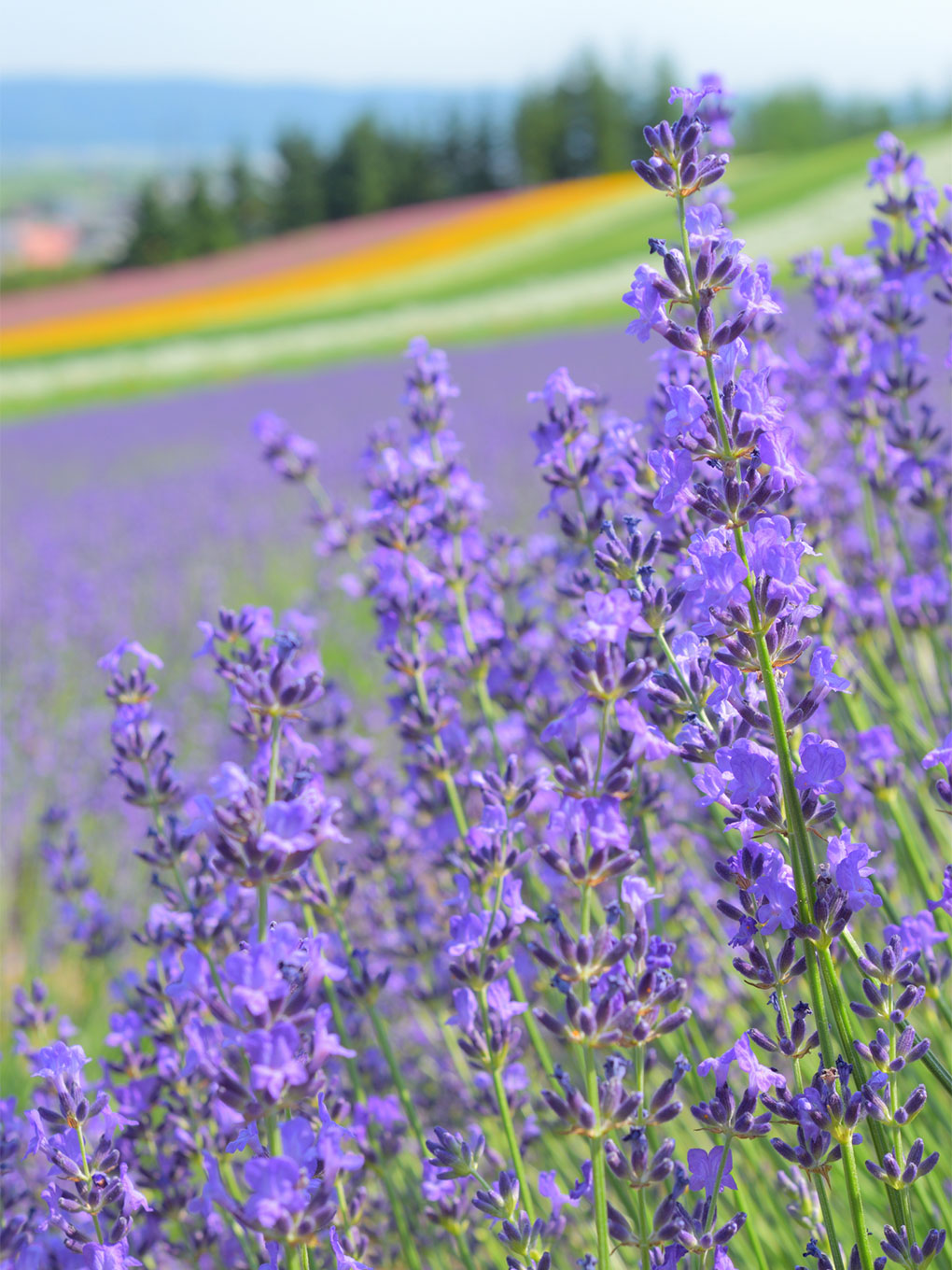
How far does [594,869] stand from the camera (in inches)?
38.3

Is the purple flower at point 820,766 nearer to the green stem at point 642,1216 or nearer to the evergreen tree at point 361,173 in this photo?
the green stem at point 642,1216

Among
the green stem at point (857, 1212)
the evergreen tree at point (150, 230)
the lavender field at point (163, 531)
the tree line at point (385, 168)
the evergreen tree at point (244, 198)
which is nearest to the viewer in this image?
the green stem at point (857, 1212)

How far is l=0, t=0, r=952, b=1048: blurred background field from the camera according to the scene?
5328 millimetres

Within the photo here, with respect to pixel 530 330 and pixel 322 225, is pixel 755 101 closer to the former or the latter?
pixel 322 225

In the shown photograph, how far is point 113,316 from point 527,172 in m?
19.3

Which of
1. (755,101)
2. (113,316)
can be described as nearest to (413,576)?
(113,316)

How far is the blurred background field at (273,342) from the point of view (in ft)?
17.5

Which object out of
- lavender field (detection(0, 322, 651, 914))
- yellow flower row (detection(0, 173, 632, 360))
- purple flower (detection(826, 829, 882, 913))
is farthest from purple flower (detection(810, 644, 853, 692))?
yellow flower row (detection(0, 173, 632, 360))

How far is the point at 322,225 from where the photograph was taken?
40.3 m

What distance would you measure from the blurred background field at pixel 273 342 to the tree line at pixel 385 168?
0.10 m

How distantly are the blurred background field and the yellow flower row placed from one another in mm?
140

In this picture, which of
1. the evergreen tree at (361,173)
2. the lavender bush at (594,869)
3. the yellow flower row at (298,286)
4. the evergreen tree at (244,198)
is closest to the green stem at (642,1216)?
the lavender bush at (594,869)

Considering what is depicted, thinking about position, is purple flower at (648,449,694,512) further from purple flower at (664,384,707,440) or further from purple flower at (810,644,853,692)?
purple flower at (810,644,853,692)

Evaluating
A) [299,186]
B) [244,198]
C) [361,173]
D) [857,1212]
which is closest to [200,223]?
[244,198]
